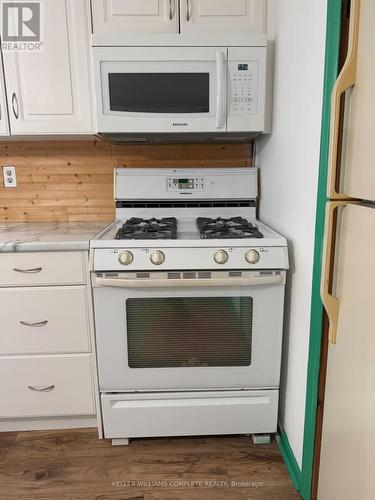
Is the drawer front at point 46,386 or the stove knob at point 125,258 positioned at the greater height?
the stove knob at point 125,258

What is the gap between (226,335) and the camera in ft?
5.00

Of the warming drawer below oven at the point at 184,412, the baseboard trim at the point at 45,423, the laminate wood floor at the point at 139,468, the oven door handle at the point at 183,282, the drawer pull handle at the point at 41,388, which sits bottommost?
the laminate wood floor at the point at 139,468

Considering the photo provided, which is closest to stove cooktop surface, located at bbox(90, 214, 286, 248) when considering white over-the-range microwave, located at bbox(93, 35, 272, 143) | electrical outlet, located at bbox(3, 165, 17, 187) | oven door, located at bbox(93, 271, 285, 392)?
oven door, located at bbox(93, 271, 285, 392)

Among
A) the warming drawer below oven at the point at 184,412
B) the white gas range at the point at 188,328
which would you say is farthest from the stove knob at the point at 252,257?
the warming drawer below oven at the point at 184,412

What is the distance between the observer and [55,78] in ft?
5.55

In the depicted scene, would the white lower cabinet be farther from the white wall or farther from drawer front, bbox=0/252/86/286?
the white wall

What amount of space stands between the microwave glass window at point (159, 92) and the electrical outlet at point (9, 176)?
801 millimetres

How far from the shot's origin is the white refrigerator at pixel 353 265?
2.77ft

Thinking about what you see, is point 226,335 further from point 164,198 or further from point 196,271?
point 164,198

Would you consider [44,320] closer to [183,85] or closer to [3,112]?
[3,112]

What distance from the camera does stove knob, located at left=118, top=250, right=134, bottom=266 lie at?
141 centimetres

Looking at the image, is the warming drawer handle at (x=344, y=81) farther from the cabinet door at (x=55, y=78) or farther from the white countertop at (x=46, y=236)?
the cabinet door at (x=55, y=78)

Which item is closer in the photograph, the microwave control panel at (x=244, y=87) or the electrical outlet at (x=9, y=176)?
the microwave control panel at (x=244, y=87)

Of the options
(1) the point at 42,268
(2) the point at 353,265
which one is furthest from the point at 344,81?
(1) the point at 42,268
